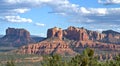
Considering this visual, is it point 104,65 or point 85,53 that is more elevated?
point 85,53

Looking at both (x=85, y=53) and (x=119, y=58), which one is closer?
(x=85, y=53)

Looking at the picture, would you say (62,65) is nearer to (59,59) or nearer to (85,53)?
(59,59)

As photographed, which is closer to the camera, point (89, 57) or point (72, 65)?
point (89, 57)

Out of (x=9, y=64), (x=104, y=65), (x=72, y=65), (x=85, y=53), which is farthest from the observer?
(x=9, y=64)

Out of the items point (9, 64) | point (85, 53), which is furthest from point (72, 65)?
point (9, 64)

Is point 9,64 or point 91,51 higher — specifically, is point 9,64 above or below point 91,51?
below

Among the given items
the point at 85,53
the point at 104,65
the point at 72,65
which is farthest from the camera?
the point at 104,65

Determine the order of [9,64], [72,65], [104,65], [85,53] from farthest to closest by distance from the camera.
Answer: [9,64], [104,65], [72,65], [85,53]

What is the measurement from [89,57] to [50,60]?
14494mm

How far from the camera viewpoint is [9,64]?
340ft

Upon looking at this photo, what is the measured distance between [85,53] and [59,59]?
527 inches

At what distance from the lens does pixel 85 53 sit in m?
77.8

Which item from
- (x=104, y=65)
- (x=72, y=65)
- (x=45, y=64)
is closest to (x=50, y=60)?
(x=45, y=64)

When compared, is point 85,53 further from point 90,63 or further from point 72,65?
point 72,65
